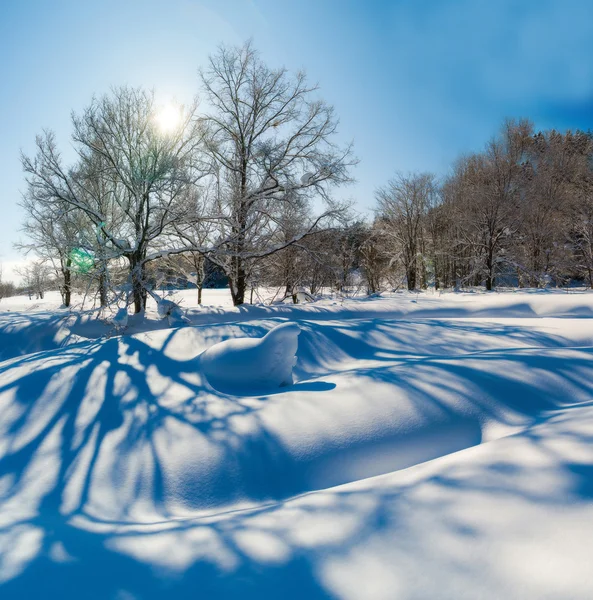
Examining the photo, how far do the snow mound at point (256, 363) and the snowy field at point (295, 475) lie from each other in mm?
23

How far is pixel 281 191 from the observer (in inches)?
506

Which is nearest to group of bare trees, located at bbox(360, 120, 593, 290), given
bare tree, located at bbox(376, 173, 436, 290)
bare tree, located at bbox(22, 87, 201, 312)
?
bare tree, located at bbox(376, 173, 436, 290)

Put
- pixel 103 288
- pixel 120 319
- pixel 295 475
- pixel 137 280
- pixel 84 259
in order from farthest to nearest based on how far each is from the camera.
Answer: pixel 84 259 → pixel 137 280 → pixel 103 288 → pixel 120 319 → pixel 295 475

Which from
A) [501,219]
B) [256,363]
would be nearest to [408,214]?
[501,219]

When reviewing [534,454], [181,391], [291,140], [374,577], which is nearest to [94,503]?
[181,391]

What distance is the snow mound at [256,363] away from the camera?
4027 millimetres

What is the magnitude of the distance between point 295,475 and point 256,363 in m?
1.58

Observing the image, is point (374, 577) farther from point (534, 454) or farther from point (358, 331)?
point (358, 331)

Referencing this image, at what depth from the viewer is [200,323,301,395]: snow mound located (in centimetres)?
403

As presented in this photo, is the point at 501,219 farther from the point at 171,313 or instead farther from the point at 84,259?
the point at 84,259

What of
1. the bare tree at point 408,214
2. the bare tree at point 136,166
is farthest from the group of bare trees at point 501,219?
the bare tree at point 136,166

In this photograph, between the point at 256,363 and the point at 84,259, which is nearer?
the point at 256,363

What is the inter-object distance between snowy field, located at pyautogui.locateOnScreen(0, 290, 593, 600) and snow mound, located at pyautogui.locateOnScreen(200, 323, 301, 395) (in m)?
0.02

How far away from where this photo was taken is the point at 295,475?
2.62 m
